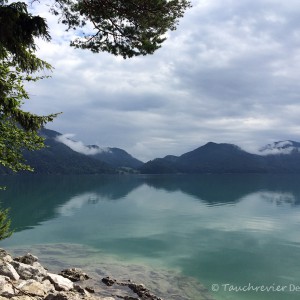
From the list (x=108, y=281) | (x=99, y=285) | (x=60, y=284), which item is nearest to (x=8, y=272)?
(x=60, y=284)

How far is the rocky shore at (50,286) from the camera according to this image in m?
15.4

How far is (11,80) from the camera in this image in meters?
17.9

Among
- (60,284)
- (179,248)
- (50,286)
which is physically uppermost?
(50,286)

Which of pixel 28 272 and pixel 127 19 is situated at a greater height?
pixel 127 19

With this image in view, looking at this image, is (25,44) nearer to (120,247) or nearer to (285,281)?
(285,281)

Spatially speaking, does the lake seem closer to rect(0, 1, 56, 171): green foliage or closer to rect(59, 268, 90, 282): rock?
rect(59, 268, 90, 282): rock

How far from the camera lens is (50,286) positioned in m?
18.8

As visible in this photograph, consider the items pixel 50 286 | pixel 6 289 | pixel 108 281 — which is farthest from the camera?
pixel 108 281

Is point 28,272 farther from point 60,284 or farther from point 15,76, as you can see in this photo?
point 15,76

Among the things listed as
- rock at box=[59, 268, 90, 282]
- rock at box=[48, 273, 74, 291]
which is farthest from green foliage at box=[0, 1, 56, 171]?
rock at box=[59, 268, 90, 282]

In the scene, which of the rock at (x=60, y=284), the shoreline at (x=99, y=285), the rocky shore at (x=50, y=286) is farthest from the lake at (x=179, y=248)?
the rock at (x=60, y=284)

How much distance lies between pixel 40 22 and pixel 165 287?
81.2 feet

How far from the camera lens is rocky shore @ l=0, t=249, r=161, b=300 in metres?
15.4

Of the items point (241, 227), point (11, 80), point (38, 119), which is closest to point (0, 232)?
point (38, 119)
